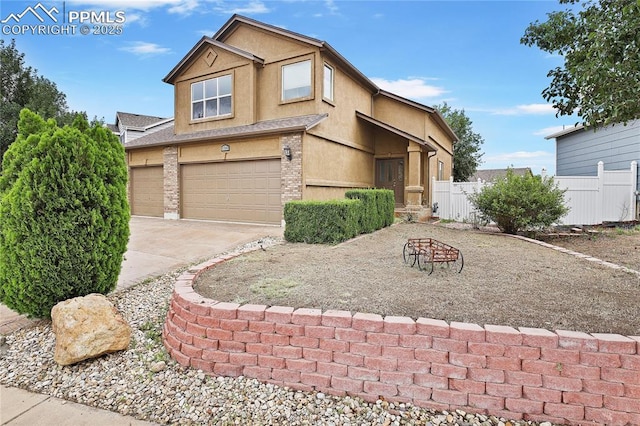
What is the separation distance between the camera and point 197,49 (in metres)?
14.0

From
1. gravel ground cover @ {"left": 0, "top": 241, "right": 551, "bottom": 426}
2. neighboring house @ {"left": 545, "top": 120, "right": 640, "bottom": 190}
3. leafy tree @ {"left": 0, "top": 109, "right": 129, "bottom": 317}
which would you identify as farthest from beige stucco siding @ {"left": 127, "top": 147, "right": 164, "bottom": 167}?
neighboring house @ {"left": 545, "top": 120, "right": 640, "bottom": 190}

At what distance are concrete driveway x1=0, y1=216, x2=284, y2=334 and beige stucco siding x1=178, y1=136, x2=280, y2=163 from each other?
2.47m

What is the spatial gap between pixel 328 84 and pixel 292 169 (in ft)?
12.7

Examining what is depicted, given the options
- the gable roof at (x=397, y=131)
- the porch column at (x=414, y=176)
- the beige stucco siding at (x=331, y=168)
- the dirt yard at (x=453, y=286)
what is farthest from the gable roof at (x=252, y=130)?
the dirt yard at (x=453, y=286)

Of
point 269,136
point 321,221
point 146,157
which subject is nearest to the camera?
point 321,221

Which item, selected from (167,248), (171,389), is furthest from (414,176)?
(171,389)

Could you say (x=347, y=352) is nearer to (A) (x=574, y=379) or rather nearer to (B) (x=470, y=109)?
(A) (x=574, y=379)

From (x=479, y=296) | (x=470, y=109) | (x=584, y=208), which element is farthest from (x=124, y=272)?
(x=470, y=109)

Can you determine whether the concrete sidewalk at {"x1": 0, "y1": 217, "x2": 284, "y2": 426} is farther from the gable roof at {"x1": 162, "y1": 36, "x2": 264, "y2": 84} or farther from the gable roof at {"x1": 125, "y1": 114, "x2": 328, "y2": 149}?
the gable roof at {"x1": 162, "y1": 36, "x2": 264, "y2": 84}

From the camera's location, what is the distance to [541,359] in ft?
8.77

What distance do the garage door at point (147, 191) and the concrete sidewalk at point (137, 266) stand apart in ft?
11.0

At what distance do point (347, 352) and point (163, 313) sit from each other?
2.68 meters

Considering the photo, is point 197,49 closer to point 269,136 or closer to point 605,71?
point 269,136

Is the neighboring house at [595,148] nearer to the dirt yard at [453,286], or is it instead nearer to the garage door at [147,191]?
the dirt yard at [453,286]
